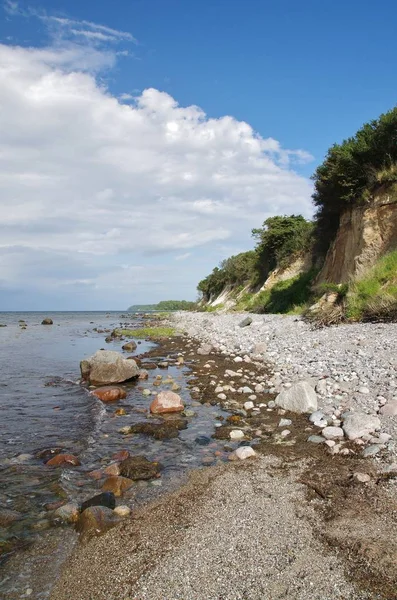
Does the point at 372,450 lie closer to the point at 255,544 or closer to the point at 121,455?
the point at 255,544

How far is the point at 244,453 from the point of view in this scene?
250 inches

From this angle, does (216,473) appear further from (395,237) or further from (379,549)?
(395,237)

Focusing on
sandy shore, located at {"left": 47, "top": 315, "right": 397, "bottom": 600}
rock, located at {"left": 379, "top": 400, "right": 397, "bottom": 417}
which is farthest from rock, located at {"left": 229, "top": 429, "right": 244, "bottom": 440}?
rock, located at {"left": 379, "top": 400, "right": 397, "bottom": 417}

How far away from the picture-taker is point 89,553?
4.07 metres

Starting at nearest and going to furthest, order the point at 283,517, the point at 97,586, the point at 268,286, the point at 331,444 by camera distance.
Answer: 1. the point at 97,586
2. the point at 283,517
3. the point at 331,444
4. the point at 268,286

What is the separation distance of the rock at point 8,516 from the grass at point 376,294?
13.3m

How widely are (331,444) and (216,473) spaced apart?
6.79 feet

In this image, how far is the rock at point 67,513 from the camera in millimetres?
4770

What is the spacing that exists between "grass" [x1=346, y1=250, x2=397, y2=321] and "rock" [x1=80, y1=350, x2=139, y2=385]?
939cm

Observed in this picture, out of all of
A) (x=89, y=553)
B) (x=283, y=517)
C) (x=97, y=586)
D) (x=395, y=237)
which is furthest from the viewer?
(x=395, y=237)

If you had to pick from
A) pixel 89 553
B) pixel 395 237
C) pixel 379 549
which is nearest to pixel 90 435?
pixel 89 553

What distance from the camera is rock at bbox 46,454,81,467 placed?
21.2ft

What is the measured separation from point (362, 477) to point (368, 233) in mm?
17256

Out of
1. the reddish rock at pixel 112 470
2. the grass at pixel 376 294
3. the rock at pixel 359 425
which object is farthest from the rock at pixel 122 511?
the grass at pixel 376 294
